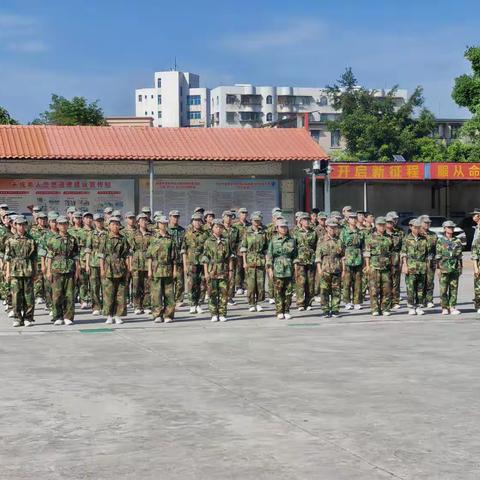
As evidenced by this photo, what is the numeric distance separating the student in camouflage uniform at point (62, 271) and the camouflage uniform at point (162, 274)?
132 centimetres

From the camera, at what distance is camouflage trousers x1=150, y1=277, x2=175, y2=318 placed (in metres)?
16.9

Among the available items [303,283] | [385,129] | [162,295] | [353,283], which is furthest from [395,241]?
[385,129]

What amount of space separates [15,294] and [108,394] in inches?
266

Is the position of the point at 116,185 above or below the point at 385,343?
above

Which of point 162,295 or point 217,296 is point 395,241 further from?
point 162,295

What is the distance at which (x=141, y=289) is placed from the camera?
1862cm

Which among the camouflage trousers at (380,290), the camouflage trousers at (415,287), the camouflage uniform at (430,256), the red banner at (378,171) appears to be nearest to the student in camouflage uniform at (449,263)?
the camouflage uniform at (430,256)

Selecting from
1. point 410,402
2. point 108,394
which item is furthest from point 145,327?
point 410,402

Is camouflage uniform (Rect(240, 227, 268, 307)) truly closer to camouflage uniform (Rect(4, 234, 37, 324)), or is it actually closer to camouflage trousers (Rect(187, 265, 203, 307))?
camouflage trousers (Rect(187, 265, 203, 307))

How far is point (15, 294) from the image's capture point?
16469 millimetres

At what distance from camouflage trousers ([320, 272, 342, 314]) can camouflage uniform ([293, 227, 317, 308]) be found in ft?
3.07

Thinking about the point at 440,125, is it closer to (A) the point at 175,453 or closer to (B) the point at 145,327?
(B) the point at 145,327

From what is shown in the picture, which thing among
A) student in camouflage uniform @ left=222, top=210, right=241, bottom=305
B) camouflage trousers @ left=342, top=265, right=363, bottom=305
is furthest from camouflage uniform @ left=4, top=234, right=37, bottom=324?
camouflage trousers @ left=342, top=265, right=363, bottom=305

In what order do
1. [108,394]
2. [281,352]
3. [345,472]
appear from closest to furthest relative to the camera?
[345,472], [108,394], [281,352]
